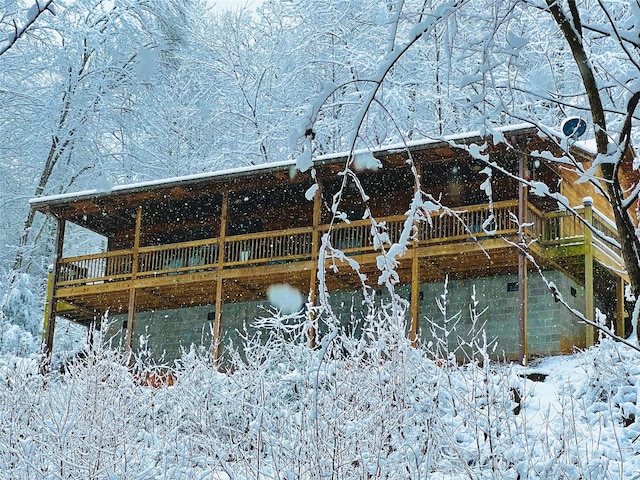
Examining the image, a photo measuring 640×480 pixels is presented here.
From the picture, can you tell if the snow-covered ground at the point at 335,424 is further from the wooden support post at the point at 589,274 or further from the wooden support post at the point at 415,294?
the wooden support post at the point at 415,294

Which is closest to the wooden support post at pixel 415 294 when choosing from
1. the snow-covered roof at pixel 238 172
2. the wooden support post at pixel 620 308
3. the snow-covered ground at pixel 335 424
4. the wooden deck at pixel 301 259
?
the wooden deck at pixel 301 259

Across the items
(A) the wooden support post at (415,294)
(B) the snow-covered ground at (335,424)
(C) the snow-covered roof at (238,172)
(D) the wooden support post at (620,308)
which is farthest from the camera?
(D) the wooden support post at (620,308)

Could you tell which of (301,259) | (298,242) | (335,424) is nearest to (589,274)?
(301,259)

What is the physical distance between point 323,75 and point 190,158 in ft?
17.7

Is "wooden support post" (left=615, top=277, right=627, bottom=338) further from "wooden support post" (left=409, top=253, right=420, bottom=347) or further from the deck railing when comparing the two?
"wooden support post" (left=409, top=253, right=420, bottom=347)

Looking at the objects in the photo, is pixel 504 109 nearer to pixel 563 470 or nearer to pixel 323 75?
pixel 563 470

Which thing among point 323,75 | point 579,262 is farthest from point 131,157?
point 579,262

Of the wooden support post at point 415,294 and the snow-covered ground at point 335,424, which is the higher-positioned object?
the wooden support post at point 415,294

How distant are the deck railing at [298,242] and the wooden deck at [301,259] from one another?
0.9 inches

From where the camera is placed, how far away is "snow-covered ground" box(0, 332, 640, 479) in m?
10.9

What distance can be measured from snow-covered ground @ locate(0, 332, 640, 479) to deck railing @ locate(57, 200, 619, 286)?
13.9ft

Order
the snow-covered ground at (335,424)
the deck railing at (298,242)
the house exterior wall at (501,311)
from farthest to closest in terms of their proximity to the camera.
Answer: the house exterior wall at (501,311)
the deck railing at (298,242)
the snow-covered ground at (335,424)

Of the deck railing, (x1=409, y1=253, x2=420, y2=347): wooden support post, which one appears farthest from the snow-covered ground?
the deck railing

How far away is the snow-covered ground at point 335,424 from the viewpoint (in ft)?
35.6
